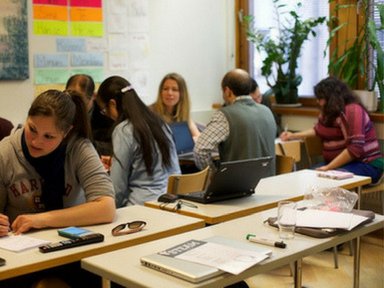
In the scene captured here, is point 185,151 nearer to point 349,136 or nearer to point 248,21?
point 349,136

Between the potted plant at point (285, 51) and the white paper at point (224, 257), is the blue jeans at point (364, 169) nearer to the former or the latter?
the potted plant at point (285, 51)

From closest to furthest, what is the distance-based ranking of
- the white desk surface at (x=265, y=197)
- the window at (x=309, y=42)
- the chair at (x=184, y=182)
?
the white desk surface at (x=265, y=197) < the chair at (x=184, y=182) < the window at (x=309, y=42)

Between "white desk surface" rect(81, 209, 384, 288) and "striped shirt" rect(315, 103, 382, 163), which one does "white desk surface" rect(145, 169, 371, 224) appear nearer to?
"white desk surface" rect(81, 209, 384, 288)

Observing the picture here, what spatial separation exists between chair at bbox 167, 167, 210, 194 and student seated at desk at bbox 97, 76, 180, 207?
15 centimetres

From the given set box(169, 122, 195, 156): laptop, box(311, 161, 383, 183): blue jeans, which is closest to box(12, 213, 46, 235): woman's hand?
box(169, 122, 195, 156): laptop

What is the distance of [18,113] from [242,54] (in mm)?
2446

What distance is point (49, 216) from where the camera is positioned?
2439 millimetres

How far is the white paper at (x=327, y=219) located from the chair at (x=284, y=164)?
1617 mm

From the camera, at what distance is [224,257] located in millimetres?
1981

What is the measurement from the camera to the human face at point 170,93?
4.99 meters

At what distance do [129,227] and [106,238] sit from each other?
0.12 metres

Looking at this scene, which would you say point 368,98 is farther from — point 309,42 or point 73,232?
point 73,232

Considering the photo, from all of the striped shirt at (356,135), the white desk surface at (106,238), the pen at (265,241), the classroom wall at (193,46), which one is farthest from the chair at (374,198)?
the pen at (265,241)

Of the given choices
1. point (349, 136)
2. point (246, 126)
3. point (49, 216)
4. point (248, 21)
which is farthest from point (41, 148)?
point (248, 21)
